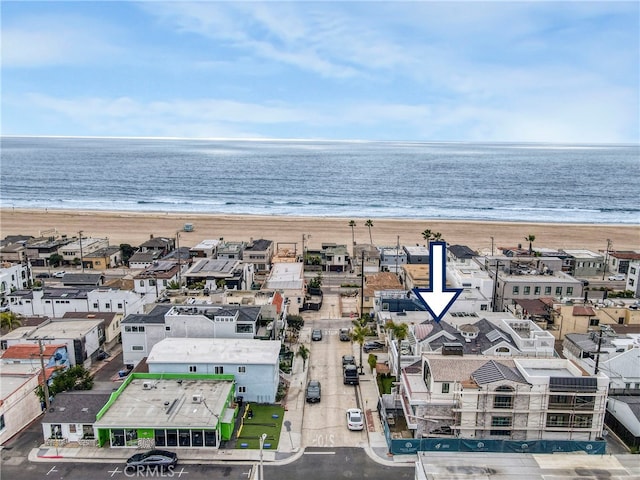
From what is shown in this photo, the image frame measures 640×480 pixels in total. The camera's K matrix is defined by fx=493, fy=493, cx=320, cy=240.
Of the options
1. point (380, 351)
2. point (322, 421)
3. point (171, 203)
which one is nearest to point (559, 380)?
point (322, 421)

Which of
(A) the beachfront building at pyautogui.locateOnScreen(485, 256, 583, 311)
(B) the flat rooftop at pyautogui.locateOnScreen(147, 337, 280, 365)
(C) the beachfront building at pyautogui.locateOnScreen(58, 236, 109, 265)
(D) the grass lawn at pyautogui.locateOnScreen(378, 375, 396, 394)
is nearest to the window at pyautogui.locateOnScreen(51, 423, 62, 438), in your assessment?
(B) the flat rooftop at pyautogui.locateOnScreen(147, 337, 280, 365)

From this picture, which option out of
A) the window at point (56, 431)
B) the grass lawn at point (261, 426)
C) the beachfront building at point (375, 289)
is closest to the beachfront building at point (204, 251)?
the beachfront building at point (375, 289)

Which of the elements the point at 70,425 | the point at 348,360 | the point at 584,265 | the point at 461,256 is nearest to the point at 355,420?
the point at 348,360

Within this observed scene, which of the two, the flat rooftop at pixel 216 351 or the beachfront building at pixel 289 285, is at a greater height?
the flat rooftop at pixel 216 351

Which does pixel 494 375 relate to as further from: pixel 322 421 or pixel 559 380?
pixel 322 421

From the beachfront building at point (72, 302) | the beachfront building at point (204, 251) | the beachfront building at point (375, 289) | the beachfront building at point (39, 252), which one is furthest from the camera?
the beachfront building at point (39, 252)

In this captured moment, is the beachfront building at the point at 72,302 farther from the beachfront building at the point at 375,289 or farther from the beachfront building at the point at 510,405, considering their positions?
the beachfront building at the point at 510,405

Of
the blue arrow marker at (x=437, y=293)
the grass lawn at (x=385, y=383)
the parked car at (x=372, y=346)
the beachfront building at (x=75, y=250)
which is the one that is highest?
the blue arrow marker at (x=437, y=293)
